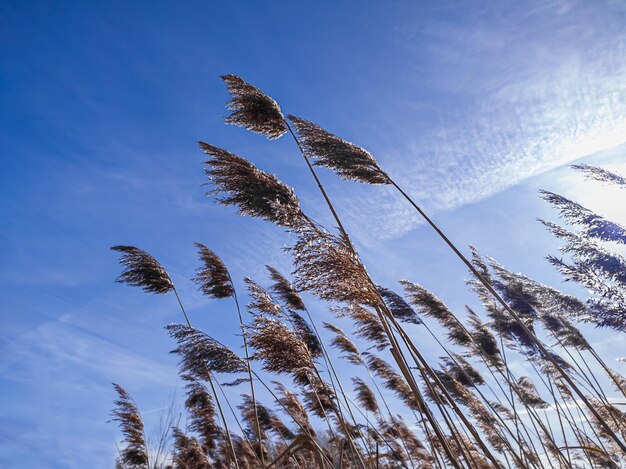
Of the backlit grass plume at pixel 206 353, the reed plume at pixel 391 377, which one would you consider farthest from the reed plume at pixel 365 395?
the backlit grass plume at pixel 206 353

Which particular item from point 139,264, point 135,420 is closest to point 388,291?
point 139,264

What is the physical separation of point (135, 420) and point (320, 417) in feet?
12.1

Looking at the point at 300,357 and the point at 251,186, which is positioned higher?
the point at 251,186

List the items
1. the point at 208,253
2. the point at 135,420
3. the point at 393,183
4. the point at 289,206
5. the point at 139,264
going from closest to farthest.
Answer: the point at 289,206 → the point at 393,183 → the point at 139,264 → the point at 208,253 → the point at 135,420

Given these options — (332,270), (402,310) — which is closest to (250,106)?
(332,270)

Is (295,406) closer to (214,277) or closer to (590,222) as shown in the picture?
(214,277)

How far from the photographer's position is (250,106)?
389 centimetres

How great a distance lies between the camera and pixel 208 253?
5.24 meters

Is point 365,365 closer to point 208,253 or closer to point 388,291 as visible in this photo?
point 388,291

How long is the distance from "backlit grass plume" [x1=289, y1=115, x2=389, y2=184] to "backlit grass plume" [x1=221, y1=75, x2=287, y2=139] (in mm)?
310

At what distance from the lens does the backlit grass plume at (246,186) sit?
3215mm

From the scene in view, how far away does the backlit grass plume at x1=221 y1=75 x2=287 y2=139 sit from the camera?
12.7 feet

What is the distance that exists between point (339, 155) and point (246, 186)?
892mm

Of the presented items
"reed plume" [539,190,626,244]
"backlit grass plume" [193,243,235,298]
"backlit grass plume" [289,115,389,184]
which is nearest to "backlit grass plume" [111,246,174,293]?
"backlit grass plume" [193,243,235,298]
